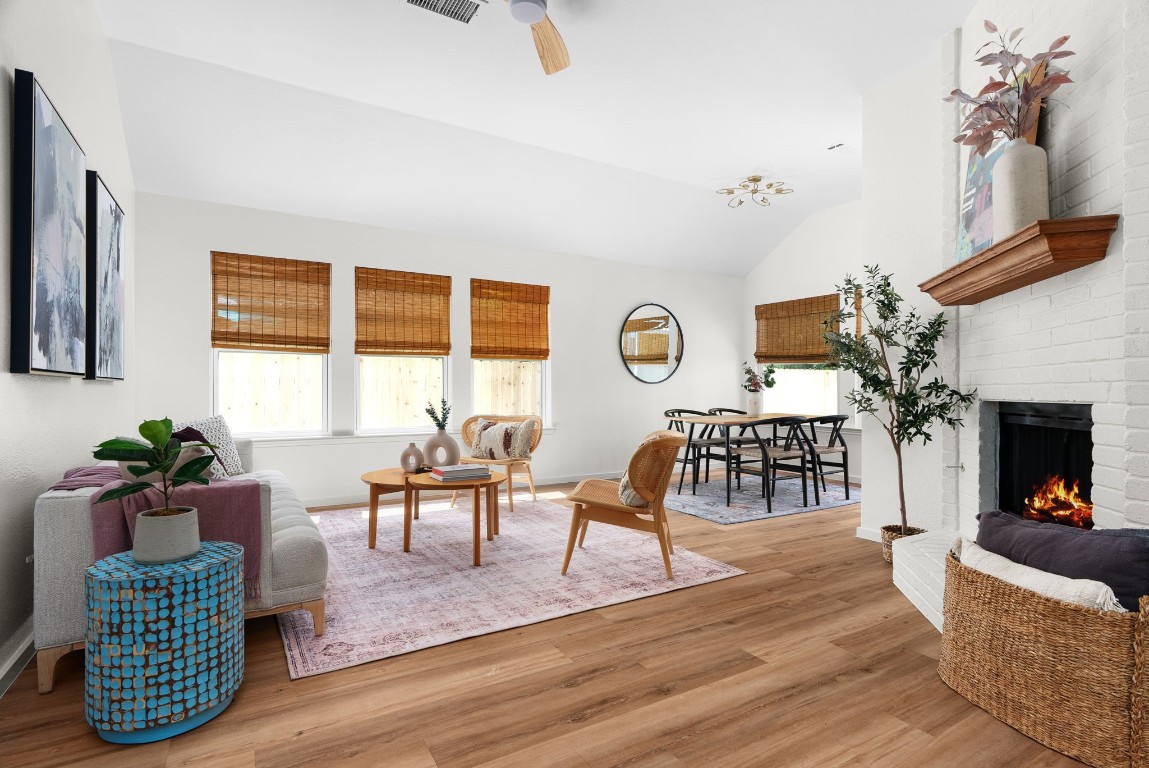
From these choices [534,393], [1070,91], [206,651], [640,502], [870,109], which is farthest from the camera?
[534,393]

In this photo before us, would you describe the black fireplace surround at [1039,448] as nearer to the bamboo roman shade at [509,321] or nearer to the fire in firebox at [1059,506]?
the fire in firebox at [1059,506]

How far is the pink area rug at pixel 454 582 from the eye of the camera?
2.56m

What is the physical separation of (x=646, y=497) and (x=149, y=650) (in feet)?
7.26

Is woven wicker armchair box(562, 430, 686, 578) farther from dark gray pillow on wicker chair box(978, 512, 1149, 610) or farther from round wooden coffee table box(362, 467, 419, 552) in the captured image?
dark gray pillow on wicker chair box(978, 512, 1149, 610)

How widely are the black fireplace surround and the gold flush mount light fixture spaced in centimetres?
321

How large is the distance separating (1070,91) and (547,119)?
3.09 meters

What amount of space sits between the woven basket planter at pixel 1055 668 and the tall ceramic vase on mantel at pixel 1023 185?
56.6 inches

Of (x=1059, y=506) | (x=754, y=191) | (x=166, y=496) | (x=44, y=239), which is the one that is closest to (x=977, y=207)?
(x=1059, y=506)

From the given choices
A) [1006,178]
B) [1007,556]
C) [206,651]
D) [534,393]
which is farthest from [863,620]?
[534,393]

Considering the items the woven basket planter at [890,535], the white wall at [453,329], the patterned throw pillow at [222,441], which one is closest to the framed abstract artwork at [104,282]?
the patterned throw pillow at [222,441]

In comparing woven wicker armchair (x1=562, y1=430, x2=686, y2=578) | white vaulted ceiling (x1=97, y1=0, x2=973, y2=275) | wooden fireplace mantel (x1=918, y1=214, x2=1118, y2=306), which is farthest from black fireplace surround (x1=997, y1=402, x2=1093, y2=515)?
white vaulted ceiling (x1=97, y1=0, x2=973, y2=275)

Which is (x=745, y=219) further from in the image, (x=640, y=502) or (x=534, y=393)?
(x=640, y=502)

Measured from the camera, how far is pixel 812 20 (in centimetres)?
332

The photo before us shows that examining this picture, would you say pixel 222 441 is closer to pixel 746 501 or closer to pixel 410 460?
pixel 410 460
